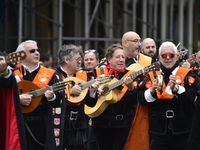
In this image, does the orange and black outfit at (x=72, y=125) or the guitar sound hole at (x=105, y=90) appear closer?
the guitar sound hole at (x=105, y=90)

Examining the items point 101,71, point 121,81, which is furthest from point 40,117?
point 101,71

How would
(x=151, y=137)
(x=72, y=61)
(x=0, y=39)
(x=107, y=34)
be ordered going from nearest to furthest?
1. (x=151, y=137)
2. (x=72, y=61)
3. (x=0, y=39)
4. (x=107, y=34)

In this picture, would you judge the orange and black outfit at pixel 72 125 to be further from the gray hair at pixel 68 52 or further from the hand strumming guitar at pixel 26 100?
the hand strumming guitar at pixel 26 100

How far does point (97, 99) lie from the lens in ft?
26.8

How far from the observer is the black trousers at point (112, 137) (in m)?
7.97

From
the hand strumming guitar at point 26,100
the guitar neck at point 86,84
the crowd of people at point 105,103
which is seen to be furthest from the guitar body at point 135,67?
the hand strumming guitar at point 26,100

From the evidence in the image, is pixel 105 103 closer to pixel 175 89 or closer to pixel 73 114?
pixel 73 114

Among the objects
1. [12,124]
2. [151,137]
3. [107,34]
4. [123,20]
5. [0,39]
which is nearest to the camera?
[12,124]

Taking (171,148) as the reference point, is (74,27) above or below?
above

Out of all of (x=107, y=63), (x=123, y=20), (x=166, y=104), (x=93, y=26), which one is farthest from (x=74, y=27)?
(x=166, y=104)

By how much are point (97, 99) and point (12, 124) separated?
1992 mm

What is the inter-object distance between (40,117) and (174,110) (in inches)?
69.4

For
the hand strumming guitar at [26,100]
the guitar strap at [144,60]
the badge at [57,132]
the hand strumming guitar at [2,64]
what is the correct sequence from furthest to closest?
the guitar strap at [144,60] < the badge at [57,132] < the hand strumming guitar at [26,100] < the hand strumming guitar at [2,64]

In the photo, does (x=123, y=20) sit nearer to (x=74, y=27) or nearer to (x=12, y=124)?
(x=74, y=27)
